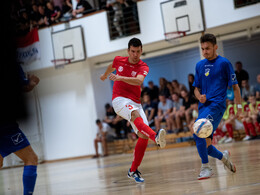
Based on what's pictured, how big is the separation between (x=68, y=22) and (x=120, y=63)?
10308 millimetres

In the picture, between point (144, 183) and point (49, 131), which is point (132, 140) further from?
point (144, 183)

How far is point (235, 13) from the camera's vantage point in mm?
12148

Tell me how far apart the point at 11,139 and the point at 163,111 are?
10483mm

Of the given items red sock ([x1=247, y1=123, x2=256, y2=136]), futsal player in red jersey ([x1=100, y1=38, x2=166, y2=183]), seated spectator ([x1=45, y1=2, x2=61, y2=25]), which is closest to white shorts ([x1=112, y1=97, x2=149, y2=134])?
futsal player in red jersey ([x1=100, y1=38, x2=166, y2=183])

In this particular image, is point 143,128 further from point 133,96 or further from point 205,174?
point 205,174

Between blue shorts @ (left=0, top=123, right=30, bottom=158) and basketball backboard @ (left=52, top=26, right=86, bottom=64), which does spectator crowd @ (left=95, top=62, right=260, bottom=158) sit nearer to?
basketball backboard @ (left=52, top=26, right=86, bottom=64)

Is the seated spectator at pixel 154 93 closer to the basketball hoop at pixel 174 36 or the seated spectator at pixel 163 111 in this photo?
the seated spectator at pixel 163 111

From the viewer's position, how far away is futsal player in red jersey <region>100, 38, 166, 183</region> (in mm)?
5316

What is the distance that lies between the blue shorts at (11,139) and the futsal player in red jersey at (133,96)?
1.62m

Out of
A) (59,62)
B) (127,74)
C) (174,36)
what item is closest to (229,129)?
(174,36)

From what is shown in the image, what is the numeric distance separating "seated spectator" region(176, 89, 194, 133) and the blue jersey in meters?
8.34

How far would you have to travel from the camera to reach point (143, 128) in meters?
5.24

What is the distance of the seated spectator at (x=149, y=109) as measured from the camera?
14.3 metres

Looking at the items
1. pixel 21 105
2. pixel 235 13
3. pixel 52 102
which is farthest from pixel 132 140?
pixel 21 105
